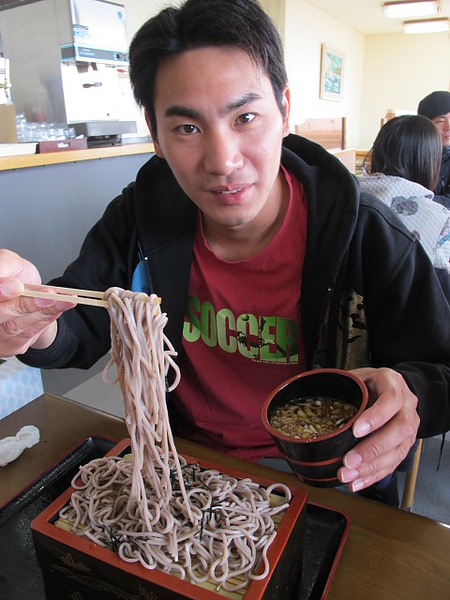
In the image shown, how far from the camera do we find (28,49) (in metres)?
3.56

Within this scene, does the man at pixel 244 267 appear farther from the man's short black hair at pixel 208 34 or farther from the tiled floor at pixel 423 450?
the tiled floor at pixel 423 450

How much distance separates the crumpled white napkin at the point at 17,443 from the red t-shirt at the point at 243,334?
0.46 m

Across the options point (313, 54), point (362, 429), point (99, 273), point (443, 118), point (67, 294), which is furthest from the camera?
point (313, 54)

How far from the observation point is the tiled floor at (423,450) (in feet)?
6.86

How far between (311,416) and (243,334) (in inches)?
20.1

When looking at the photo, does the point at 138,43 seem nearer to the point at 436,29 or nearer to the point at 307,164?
the point at 307,164

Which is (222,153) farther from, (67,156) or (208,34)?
(67,156)

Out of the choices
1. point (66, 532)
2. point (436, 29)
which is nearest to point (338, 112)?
point (436, 29)

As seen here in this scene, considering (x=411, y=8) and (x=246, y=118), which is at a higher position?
(x=411, y=8)

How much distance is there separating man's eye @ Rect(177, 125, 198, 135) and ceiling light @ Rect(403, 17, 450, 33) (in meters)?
9.23

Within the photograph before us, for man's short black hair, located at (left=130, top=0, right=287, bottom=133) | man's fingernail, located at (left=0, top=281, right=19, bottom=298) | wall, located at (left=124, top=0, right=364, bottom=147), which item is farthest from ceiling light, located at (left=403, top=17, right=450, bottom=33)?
man's fingernail, located at (left=0, top=281, right=19, bottom=298)

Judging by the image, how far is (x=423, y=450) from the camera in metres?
2.43

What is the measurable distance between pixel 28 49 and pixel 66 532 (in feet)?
12.4

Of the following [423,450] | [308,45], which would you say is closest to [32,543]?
[423,450]
